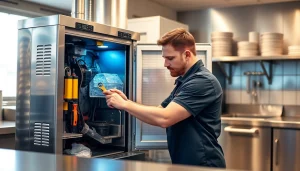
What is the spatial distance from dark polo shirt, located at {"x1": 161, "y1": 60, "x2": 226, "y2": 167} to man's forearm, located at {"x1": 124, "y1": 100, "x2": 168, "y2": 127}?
10 cm

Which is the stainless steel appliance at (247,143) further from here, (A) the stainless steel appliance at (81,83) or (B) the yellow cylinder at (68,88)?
(B) the yellow cylinder at (68,88)

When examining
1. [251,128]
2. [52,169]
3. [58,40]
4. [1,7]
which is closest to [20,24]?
[58,40]

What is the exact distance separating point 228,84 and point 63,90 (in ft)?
9.22

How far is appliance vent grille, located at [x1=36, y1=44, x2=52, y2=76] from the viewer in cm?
199

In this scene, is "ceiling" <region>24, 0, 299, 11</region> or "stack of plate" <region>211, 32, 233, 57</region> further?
"stack of plate" <region>211, 32, 233, 57</region>

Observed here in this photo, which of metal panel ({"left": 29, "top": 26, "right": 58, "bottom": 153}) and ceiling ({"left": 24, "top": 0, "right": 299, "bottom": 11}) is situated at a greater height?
ceiling ({"left": 24, "top": 0, "right": 299, "bottom": 11})

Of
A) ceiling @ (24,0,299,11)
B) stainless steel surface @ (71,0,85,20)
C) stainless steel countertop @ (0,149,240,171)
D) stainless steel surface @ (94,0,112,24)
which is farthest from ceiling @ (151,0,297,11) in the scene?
stainless steel countertop @ (0,149,240,171)

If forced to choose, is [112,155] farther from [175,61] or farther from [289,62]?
[289,62]

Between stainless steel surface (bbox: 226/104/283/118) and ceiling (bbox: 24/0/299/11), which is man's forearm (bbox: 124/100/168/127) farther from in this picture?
stainless steel surface (bbox: 226/104/283/118)

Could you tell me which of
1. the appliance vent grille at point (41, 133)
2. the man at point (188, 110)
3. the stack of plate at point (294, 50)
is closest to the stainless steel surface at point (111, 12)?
the man at point (188, 110)

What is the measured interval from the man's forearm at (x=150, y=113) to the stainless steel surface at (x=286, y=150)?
6.55 ft

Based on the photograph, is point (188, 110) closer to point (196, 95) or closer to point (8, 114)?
point (196, 95)

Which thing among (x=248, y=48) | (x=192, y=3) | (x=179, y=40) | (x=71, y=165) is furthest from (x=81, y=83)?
(x=192, y=3)

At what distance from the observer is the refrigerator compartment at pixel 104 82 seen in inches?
96.6
